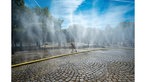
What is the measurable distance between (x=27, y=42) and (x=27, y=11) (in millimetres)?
485

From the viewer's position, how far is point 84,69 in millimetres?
1703

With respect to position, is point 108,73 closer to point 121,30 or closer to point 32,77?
point 121,30

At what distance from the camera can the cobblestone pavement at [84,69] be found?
4.96 ft

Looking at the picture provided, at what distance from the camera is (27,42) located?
1739mm

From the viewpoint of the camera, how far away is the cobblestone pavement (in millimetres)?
1511

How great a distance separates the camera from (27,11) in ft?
5.63

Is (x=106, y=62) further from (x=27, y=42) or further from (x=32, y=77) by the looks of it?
(x=27, y=42)

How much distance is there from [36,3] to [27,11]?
0.64ft

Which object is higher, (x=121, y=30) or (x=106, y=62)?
(x=121, y=30)

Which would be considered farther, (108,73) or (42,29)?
(42,29)
